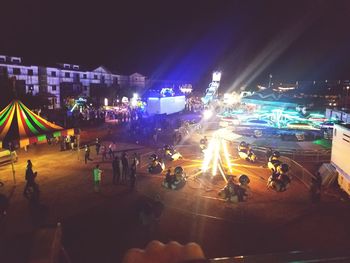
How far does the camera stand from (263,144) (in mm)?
24047

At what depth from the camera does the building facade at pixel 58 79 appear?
46.1 m

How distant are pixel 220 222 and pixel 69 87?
5091 cm

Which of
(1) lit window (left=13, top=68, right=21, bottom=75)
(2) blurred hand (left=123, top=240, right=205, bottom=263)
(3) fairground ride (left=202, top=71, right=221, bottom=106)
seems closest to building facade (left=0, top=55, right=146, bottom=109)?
(1) lit window (left=13, top=68, right=21, bottom=75)

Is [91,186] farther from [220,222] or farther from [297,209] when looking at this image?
[297,209]

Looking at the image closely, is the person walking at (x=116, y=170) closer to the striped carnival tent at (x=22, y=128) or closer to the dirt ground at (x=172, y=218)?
the dirt ground at (x=172, y=218)

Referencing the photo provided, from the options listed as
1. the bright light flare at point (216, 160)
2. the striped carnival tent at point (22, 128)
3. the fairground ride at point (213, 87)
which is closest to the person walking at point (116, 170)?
the striped carnival tent at point (22, 128)

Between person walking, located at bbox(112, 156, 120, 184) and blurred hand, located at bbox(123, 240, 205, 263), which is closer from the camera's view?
blurred hand, located at bbox(123, 240, 205, 263)

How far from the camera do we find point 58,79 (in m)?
54.1

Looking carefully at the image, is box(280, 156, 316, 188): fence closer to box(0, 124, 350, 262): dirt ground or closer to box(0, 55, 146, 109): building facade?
box(0, 124, 350, 262): dirt ground

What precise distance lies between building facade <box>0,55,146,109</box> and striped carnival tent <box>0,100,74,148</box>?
28.7m

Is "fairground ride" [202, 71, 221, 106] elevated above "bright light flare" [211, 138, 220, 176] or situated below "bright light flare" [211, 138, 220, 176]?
above

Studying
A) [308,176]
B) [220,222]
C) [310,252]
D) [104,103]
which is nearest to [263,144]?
[308,176]

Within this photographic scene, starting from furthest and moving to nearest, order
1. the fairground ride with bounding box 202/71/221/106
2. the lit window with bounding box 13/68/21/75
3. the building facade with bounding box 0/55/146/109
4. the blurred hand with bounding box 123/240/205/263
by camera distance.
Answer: the fairground ride with bounding box 202/71/221/106
the building facade with bounding box 0/55/146/109
the lit window with bounding box 13/68/21/75
the blurred hand with bounding box 123/240/205/263

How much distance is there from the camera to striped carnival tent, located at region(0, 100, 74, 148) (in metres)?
12.4
